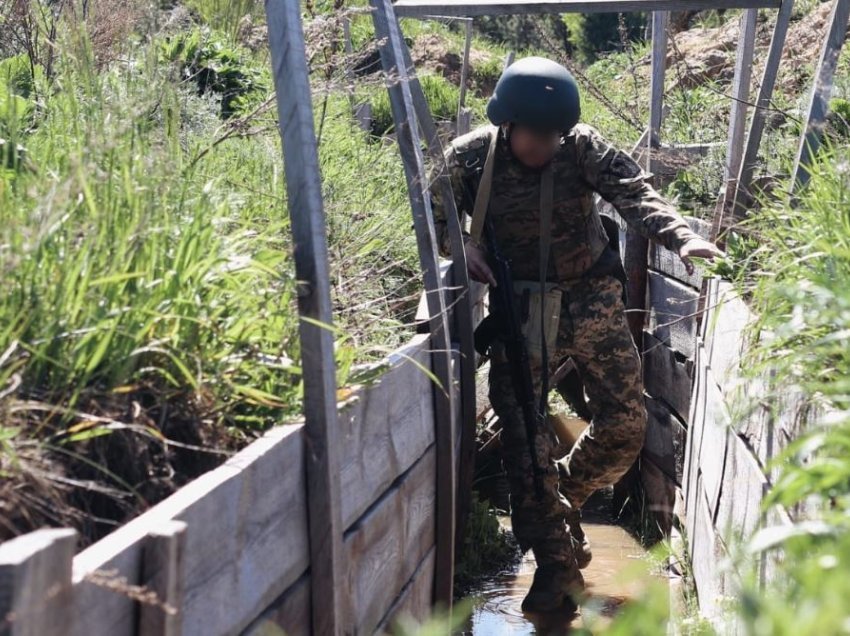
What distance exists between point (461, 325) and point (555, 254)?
0.73 meters

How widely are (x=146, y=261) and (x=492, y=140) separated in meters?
3.32

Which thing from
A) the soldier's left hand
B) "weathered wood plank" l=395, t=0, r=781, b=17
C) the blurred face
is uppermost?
"weathered wood plank" l=395, t=0, r=781, b=17

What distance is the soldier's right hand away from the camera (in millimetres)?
5773

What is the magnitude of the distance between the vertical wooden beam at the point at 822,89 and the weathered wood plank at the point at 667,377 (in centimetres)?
172

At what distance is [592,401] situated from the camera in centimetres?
615

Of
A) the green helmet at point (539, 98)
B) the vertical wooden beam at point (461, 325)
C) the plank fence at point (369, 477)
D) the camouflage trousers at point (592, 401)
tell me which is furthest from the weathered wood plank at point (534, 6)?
the camouflage trousers at point (592, 401)

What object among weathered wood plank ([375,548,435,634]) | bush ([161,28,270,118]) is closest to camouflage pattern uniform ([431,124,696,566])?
weathered wood plank ([375,548,435,634])

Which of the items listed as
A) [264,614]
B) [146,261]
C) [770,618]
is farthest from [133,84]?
[770,618]

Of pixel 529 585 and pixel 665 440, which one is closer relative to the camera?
pixel 529 585

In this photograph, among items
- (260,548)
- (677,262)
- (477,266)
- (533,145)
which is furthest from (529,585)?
(260,548)

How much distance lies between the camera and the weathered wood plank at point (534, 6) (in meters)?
5.89

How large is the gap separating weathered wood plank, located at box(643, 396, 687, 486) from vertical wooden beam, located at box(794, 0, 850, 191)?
6.94ft

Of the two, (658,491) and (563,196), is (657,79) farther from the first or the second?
(658,491)

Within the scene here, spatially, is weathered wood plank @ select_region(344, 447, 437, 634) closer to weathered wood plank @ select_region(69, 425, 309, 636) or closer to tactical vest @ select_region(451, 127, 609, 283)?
weathered wood plank @ select_region(69, 425, 309, 636)
